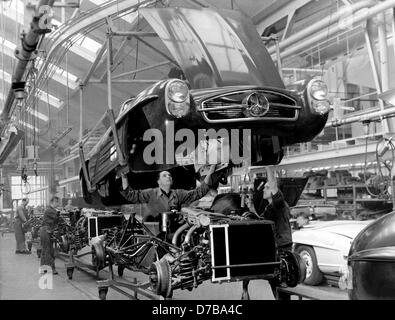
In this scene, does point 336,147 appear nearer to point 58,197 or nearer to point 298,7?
A: point 298,7

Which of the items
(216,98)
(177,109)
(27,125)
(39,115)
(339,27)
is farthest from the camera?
(339,27)

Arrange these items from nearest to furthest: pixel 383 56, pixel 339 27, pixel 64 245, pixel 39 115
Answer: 1. pixel 39 115
2. pixel 339 27
3. pixel 383 56
4. pixel 64 245

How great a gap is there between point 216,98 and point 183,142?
18.9 inches

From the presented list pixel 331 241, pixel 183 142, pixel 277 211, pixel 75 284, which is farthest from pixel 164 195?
pixel 331 241

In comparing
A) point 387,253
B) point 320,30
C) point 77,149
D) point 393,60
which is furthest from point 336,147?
point 387,253

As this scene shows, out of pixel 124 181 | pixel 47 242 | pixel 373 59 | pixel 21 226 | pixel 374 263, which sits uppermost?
pixel 373 59

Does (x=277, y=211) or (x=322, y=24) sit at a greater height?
(x=322, y=24)

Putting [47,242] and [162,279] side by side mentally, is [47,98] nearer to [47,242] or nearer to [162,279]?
[47,242]

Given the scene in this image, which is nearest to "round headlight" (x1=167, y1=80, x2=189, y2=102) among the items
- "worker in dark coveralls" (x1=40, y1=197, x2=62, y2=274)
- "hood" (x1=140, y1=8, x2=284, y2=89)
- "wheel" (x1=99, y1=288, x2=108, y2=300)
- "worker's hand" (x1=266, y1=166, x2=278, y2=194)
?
"hood" (x1=140, y1=8, x2=284, y2=89)

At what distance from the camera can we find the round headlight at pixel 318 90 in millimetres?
3631

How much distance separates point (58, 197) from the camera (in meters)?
5.03

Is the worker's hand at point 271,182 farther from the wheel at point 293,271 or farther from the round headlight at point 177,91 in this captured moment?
the round headlight at point 177,91

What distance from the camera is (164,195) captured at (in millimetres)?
4504

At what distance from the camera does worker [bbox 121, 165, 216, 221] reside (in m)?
4.48
